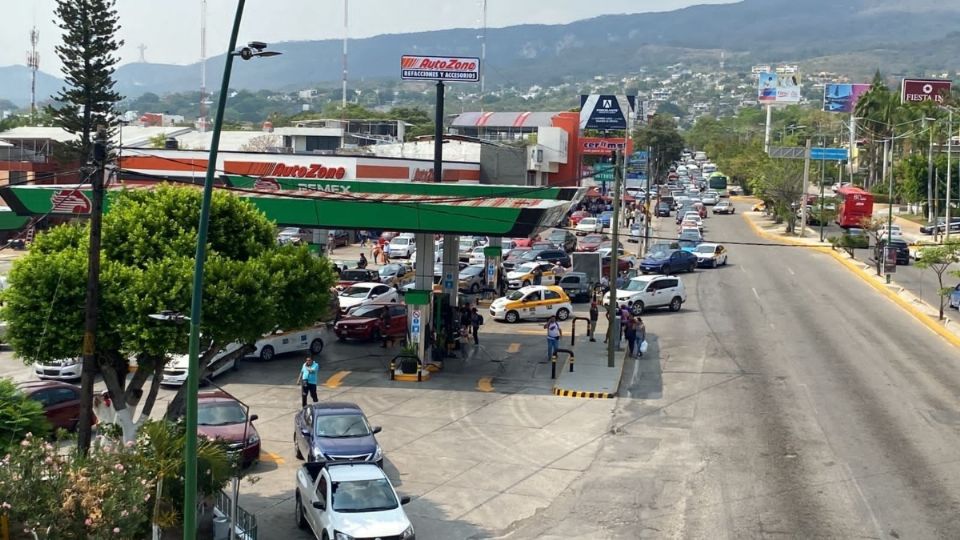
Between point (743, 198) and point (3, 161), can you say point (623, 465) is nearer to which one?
point (3, 161)

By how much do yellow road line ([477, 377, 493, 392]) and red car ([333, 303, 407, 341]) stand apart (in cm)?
682

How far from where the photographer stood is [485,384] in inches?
1300

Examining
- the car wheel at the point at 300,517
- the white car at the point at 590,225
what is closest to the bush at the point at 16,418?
the car wheel at the point at 300,517

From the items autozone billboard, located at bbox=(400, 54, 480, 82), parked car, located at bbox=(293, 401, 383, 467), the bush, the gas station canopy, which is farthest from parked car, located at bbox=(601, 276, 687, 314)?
the bush

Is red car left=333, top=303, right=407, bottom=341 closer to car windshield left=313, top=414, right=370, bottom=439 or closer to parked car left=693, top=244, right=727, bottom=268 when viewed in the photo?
car windshield left=313, top=414, right=370, bottom=439

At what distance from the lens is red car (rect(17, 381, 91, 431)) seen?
2522cm

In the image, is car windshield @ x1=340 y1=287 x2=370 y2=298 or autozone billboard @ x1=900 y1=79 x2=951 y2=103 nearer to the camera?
car windshield @ x1=340 y1=287 x2=370 y2=298

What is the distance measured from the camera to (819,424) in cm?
2792

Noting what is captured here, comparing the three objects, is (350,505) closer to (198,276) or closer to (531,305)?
(198,276)

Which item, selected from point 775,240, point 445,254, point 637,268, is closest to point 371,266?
point 637,268

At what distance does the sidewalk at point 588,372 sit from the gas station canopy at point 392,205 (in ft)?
15.7

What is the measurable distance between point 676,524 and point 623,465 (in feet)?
14.0

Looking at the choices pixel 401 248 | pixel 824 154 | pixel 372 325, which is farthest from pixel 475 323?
pixel 824 154

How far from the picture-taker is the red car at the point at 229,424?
2314 cm
